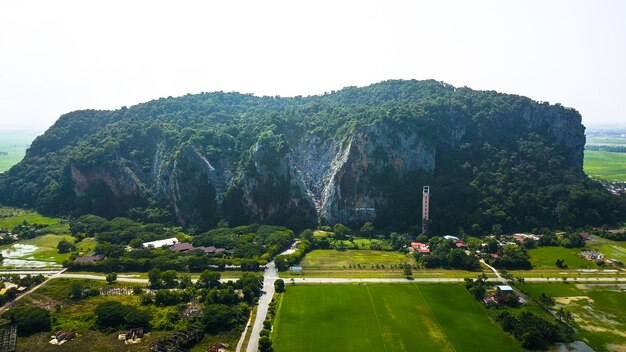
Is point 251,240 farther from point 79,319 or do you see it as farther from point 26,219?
point 26,219

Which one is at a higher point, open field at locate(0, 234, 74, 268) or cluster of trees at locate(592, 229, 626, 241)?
cluster of trees at locate(592, 229, 626, 241)

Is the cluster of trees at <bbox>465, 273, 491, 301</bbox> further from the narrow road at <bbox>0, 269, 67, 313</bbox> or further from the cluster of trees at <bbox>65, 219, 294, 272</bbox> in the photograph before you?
the narrow road at <bbox>0, 269, 67, 313</bbox>

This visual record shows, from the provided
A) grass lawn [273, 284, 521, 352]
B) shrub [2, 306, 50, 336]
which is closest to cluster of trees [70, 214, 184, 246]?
shrub [2, 306, 50, 336]

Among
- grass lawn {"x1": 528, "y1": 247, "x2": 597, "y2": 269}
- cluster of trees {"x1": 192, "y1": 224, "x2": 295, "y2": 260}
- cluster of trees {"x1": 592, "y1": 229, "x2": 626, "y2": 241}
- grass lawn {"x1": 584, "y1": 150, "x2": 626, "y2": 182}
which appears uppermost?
grass lawn {"x1": 584, "y1": 150, "x2": 626, "y2": 182}

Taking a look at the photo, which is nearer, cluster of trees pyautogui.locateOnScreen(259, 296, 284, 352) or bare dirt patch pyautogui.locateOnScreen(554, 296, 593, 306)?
cluster of trees pyautogui.locateOnScreen(259, 296, 284, 352)

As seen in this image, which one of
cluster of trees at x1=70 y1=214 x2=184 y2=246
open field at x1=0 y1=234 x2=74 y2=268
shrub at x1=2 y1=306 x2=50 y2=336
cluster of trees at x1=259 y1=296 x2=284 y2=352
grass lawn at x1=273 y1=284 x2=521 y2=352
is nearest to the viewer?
cluster of trees at x1=259 y1=296 x2=284 y2=352

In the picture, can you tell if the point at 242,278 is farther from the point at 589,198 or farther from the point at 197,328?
the point at 589,198
